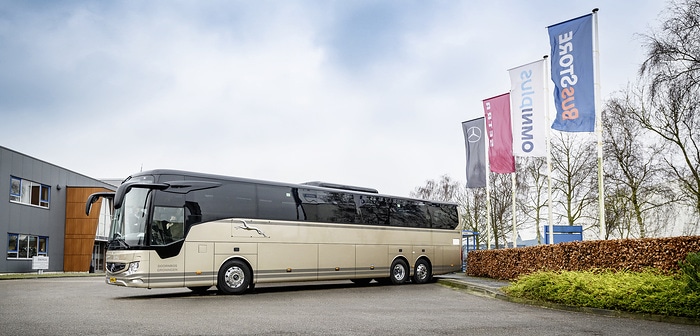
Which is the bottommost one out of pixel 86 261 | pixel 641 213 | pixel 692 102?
pixel 86 261

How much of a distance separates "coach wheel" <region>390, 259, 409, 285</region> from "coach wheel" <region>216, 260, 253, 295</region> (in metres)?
6.52

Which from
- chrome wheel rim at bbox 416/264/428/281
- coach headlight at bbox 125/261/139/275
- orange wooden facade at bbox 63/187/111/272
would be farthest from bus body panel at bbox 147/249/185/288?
orange wooden facade at bbox 63/187/111/272

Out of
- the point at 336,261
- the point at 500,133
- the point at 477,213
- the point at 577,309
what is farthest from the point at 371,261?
the point at 477,213

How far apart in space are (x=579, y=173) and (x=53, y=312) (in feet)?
115

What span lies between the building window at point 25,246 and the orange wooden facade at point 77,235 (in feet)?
8.80

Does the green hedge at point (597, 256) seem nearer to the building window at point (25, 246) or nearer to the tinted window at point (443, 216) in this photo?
the tinted window at point (443, 216)

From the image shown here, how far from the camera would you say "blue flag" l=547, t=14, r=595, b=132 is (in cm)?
1842

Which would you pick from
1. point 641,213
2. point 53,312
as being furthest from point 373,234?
point 641,213

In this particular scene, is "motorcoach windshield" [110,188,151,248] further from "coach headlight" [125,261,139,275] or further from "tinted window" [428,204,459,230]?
"tinted window" [428,204,459,230]

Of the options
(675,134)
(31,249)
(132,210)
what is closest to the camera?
(132,210)

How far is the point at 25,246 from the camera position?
38250mm

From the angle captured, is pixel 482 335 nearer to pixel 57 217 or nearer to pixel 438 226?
pixel 438 226

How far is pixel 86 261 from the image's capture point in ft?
144

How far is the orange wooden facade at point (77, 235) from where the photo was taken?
43469mm
